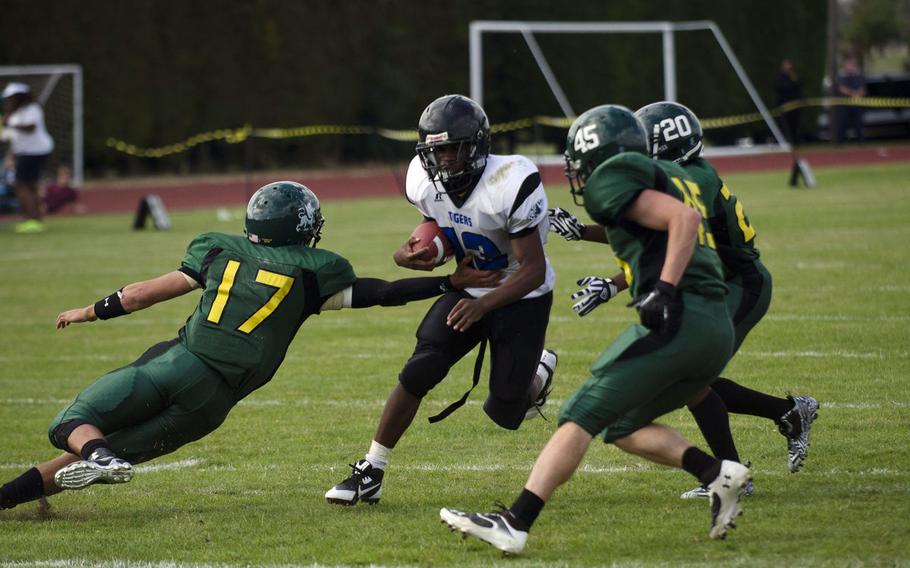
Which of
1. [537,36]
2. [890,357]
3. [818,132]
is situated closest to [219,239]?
[890,357]

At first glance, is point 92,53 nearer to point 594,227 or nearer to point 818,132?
point 818,132

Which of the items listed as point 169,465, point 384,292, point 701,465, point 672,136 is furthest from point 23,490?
point 672,136

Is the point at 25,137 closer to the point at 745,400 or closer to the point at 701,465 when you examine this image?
the point at 745,400

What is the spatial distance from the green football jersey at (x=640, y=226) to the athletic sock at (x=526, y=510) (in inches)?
32.3

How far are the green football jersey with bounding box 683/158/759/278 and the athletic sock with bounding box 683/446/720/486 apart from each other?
1.07m

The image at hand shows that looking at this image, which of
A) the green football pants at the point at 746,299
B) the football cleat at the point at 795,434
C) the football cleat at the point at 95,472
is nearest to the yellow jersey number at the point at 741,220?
the green football pants at the point at 746,299

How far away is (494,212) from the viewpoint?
559cm

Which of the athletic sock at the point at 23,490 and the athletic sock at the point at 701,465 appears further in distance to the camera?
the athletic sock at the point at 23,490

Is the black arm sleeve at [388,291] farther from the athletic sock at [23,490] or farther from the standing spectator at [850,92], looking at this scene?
the standing spectator at [850,92]

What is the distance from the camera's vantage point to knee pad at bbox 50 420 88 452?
17.1 feet

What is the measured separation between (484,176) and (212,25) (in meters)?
21.4

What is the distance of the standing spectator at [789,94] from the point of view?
27.3m

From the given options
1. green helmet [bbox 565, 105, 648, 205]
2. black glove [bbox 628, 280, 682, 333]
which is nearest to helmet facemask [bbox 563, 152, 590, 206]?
green helmet [bbox 565, 105, 648, 205]

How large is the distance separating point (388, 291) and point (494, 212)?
0.55 metres
